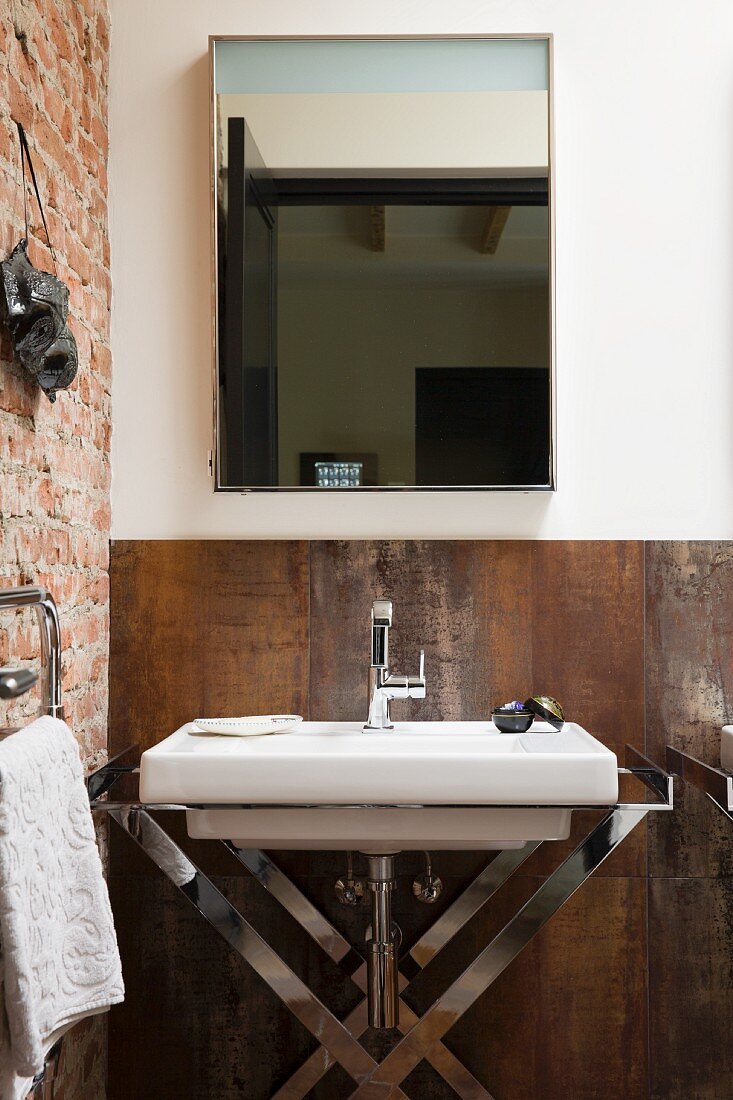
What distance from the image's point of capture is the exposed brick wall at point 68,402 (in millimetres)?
1480

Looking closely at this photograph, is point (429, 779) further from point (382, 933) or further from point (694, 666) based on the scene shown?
point (694, 666)

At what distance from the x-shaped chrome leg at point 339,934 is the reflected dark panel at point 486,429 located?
775 mm

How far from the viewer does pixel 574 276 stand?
2.03 metres

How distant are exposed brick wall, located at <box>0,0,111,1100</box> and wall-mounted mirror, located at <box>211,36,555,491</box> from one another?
243mm

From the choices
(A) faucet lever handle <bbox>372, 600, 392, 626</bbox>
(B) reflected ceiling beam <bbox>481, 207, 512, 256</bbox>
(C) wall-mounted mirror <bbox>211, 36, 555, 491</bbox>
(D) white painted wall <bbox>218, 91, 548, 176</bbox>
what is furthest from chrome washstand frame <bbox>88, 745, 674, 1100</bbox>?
(D) white painted wall <bbox>218, 91, 548, 176</bbox>

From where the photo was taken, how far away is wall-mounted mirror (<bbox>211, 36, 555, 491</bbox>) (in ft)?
6.53

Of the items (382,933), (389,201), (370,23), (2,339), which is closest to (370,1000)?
(382,933)

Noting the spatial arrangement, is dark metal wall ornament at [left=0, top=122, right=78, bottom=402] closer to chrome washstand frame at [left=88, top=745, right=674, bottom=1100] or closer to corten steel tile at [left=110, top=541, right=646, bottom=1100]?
corten steel tile at [left=110, top=541, right=646, bottom=1100]

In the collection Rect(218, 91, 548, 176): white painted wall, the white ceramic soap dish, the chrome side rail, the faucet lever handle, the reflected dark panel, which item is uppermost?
Rect(218, 91, 548, 176): white painted wall

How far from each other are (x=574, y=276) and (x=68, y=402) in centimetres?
106

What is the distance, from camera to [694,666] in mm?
2008

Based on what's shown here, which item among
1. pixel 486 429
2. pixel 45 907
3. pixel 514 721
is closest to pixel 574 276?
pixel 486 429

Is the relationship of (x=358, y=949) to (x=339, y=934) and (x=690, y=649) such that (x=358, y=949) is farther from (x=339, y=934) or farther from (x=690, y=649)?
(x=690, y=649)

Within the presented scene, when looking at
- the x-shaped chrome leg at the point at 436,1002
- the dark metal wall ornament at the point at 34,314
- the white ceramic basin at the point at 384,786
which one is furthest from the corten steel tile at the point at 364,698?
the dark metal wall ornament at the point at 34,314
